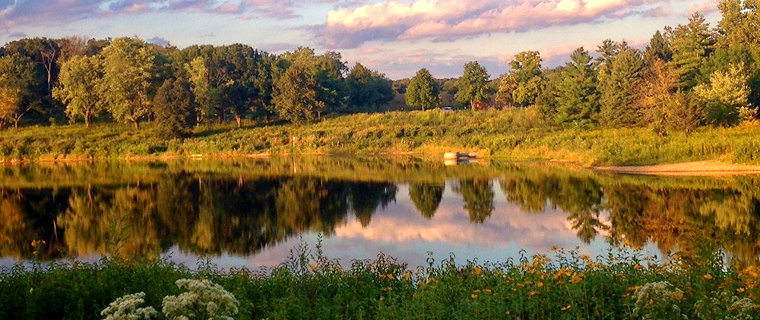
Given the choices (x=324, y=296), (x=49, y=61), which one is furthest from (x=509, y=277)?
(x=49, y=61)

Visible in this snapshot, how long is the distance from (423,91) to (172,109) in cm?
3488

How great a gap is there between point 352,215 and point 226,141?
50.0 metres

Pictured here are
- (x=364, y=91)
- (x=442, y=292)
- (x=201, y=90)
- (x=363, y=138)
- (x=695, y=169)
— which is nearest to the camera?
(x=442, y=292)

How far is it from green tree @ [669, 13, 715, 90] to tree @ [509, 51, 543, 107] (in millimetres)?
19166

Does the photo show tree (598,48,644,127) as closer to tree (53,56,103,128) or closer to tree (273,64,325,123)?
tree (273,64,325,123)

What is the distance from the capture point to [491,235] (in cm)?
2300

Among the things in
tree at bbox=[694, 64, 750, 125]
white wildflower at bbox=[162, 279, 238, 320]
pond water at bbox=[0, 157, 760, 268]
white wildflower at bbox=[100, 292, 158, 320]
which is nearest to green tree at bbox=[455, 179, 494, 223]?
pond water at bbox=[0, 157, 760, 268]

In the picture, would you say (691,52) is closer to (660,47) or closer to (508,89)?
(660,47)

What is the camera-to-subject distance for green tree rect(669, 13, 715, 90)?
6381 cm

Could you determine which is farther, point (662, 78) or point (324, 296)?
point (662, 78)

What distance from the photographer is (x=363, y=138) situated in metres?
74.5

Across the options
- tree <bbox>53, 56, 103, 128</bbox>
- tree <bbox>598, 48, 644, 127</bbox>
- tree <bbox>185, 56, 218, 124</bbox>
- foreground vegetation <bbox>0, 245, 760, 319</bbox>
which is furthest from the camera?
tree <bbox>185, 56, 218, 124</bbox>

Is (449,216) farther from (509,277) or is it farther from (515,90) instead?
Answer: (515,90)

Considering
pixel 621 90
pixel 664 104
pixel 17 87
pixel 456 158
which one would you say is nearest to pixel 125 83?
pixel 17 87
